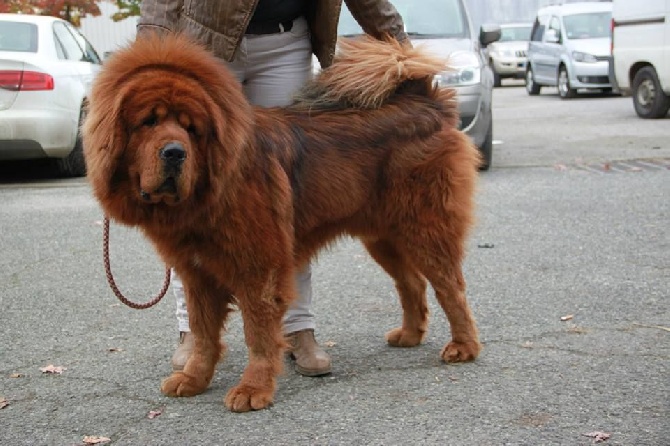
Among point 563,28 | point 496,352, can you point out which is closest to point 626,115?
point 563,28

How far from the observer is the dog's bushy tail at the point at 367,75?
4426 mm

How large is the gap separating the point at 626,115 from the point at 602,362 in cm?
1382

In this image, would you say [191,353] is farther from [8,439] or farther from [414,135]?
[414,135]

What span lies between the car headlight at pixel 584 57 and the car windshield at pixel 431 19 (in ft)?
35.1

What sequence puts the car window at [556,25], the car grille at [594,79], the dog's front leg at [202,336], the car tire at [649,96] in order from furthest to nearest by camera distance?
the car window at [556,25]
the car grille at [594,79]
the car tire at [649,96]
the dog's front leg at [202,336]

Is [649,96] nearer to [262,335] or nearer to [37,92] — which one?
[37,92]

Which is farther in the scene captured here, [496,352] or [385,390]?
[496,352]

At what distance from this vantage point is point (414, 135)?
4.44 m

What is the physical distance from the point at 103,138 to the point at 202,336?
104cm

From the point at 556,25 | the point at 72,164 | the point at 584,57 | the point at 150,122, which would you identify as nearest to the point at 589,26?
the point at 556,25

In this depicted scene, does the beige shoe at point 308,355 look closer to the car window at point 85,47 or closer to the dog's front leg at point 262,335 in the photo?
the dog's front leg at point 262,335

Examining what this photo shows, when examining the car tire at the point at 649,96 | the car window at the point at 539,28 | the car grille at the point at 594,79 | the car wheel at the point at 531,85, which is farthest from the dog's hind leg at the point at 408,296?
the car wheel at the point at 531,85

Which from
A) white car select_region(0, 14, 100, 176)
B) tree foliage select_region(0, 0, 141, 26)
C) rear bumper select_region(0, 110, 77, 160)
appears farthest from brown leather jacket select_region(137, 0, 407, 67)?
tree foliage select_region(0, 0, 141, 26)

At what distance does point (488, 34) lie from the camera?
1116cm
